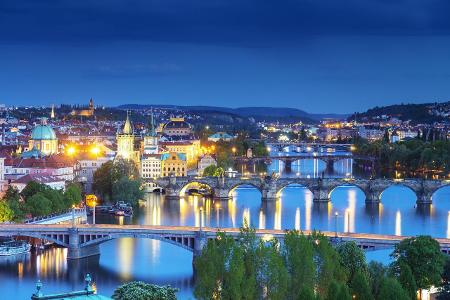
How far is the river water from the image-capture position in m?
29.8

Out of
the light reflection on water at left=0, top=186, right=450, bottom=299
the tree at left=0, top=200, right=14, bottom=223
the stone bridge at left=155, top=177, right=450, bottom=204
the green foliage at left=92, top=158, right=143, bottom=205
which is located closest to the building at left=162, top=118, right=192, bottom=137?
the light reflection on water at left=0, top=186, right=450, bottom=299

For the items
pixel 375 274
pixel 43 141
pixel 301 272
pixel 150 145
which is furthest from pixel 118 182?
pixel 301 272

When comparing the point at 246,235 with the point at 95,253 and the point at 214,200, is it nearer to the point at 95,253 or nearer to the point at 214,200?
the point at 95,253

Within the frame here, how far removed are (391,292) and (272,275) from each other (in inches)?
99.6

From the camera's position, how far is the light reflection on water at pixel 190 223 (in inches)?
1179

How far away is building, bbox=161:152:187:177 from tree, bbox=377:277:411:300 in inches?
1758

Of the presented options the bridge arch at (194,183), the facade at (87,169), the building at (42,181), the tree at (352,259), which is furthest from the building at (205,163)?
the tree at (352,259)

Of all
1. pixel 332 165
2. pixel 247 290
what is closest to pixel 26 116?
pixel 332 165

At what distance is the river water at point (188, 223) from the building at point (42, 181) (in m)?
3.72

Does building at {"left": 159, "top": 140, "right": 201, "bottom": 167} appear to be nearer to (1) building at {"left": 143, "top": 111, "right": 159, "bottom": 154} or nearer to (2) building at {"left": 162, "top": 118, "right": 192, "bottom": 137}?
(1) building at {"left": 143, "top": 111, "right": 159, "bottom": 154}

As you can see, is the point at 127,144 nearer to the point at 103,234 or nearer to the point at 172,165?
the point at 172,165

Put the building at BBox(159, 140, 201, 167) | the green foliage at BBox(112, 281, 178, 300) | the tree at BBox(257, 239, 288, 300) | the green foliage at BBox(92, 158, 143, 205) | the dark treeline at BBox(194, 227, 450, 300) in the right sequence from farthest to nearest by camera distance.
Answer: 1. the building at BBox(159, 140, 201, 167)
2. the green foliage at BBox(92, 158, 143, 205)
3. the tree at BBox(257, 239, 288, 300)
4. the dark treeline at BBox(194, 227, 450, 300)
5. the green foliage at BBox(112, 281, 178, 300)

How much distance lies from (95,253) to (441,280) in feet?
43.4

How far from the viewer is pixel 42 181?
1905 inches
